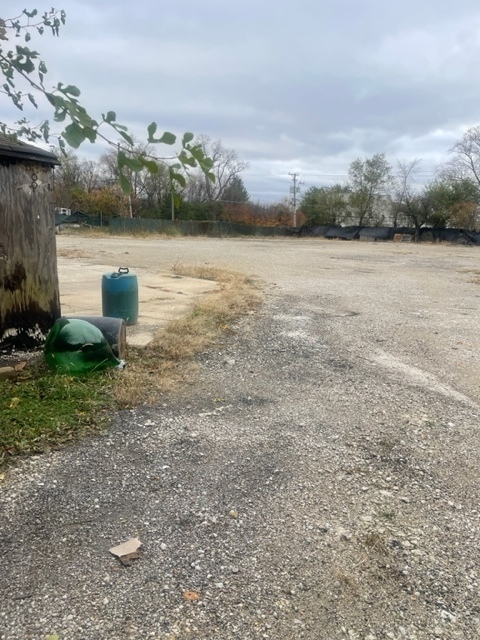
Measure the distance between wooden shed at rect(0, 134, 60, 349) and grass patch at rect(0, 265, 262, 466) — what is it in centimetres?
35

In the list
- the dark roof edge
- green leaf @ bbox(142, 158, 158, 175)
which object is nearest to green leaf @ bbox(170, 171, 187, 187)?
green leaf @ bbox(142, 158, 158, 175)

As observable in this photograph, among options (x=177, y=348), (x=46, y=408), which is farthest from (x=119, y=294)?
(x=46, y=408)

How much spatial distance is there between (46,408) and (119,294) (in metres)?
2.29

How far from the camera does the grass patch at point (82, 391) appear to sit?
9.50 feet

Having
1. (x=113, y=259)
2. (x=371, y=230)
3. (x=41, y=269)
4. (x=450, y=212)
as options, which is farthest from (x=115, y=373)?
(x=450, y=212)

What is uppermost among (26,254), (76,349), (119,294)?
(26,254)

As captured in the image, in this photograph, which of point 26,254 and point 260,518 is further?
point 26,254

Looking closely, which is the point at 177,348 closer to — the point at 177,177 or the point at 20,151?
the point at 20,151

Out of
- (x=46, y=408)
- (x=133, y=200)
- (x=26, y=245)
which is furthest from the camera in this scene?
(x=133, y=200)

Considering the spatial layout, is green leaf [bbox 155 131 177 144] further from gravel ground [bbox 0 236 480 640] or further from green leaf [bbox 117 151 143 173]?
gravel ground [bbox 0 236 480 640]

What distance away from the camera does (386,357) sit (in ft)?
16.7

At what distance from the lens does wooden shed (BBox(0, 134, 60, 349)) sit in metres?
3.93

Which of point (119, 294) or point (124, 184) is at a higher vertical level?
point (124, 184)

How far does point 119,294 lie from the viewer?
5.32m
